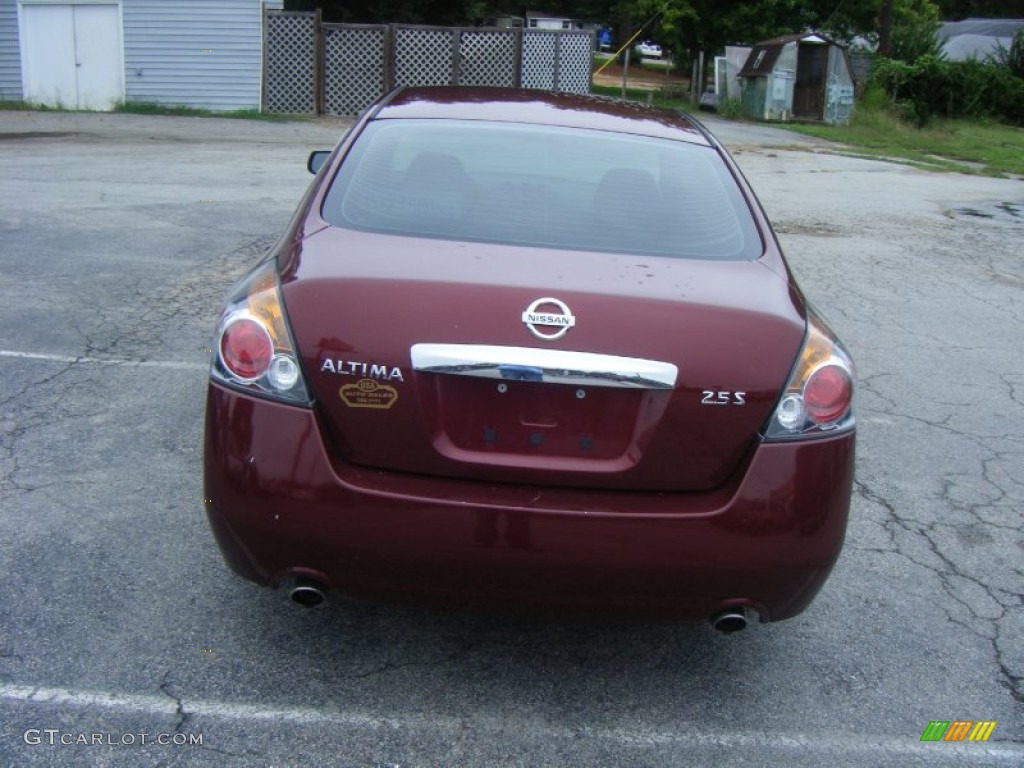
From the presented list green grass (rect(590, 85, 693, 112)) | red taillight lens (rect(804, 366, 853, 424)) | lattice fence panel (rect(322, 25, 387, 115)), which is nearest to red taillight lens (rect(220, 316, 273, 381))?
red taillight lens (rect(804, 366, 853, 424))

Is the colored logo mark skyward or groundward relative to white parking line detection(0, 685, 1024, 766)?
groundward

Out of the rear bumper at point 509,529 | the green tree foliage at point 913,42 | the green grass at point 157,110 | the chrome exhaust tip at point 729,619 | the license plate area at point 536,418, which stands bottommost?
the green grass at point 157,110

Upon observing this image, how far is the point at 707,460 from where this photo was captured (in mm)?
2766

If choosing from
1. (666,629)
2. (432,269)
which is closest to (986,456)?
(666,629)

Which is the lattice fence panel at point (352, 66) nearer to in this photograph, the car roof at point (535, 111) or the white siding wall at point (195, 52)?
the white siding wall at point (195, 52)

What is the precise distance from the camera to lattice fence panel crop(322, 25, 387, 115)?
23859 mm

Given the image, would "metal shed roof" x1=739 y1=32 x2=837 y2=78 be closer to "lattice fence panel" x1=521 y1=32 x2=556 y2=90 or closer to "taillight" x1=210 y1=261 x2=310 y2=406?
"lattice fence panel" x1=521 y1=32 x2=556 y2=90

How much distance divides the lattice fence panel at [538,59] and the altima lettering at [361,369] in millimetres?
23199

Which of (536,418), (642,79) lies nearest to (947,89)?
(642,79)

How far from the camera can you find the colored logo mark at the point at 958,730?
9.93 feet

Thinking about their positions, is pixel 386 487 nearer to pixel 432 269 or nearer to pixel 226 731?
pixel 432 269

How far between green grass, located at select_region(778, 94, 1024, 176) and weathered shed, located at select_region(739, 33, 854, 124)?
744mm

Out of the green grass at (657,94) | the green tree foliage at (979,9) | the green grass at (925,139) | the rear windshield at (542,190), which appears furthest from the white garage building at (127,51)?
the green tree foliage at (979,9)

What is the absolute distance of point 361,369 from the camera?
2.71 metres
